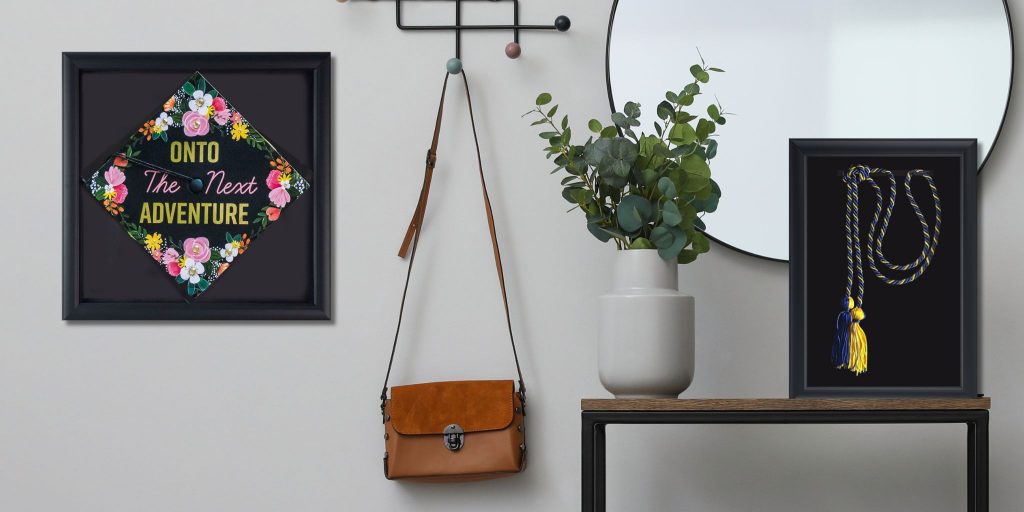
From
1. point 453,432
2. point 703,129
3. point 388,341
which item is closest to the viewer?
Answer: point 703,129

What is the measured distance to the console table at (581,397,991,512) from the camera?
1237mm

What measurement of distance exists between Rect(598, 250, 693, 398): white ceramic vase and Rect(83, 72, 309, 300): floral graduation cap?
60 centimetres

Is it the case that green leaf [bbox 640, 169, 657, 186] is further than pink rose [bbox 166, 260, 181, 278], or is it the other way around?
pink rose [bbox 166, 260, 181, 278]

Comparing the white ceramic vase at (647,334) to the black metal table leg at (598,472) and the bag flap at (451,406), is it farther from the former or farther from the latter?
the bag flap at (451,406)

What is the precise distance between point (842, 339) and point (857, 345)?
2 cm

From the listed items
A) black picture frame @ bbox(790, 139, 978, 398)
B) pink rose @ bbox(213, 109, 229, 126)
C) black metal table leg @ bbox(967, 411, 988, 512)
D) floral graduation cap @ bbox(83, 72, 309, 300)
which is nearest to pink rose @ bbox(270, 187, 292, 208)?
floral graduation cap @ bbox(83, 72, 309, 300)

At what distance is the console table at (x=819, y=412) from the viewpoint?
4.06 feet

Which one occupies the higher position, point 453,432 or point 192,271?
point 192,271

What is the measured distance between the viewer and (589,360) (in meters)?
1.55

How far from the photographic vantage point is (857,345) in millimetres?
1291

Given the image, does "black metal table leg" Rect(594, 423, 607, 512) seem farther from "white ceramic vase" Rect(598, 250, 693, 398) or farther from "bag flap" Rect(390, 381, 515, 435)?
"bag flap" Rect(390, 381, 515, 435)

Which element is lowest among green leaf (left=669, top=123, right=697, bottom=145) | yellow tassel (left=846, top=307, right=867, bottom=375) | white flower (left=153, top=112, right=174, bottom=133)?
yellow tassel (left=846, top=307, right=867, bottom=375)

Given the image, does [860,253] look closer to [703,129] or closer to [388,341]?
[703,129]

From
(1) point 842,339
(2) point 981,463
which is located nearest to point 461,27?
(1) point 842,339
